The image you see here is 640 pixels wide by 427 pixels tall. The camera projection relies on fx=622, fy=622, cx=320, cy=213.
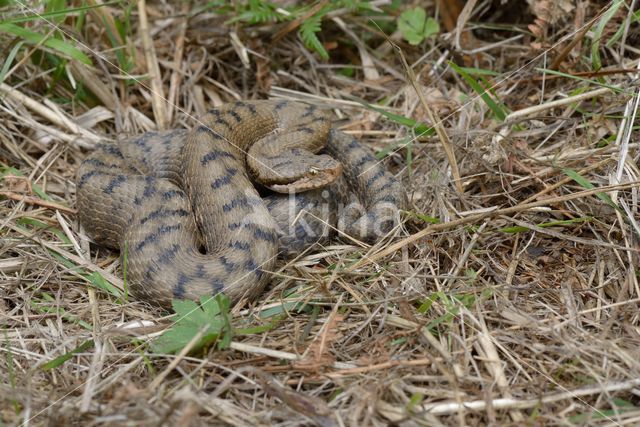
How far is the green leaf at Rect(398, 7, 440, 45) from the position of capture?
6.65 metres

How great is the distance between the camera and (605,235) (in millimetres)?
4680

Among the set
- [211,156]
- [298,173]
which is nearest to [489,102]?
[298,173]

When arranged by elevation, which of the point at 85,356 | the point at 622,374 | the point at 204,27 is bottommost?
the point at 622,374

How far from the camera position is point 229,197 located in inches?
211

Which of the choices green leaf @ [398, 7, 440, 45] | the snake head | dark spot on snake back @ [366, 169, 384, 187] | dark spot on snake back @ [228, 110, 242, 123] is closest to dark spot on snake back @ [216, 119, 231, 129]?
dark spot on snake back @ [228, 110, 242, 123]

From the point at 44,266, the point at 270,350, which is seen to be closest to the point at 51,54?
the point at 44,266

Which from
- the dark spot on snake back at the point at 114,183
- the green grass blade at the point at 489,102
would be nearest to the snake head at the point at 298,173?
the dark spot on snake back at the point at 114,183

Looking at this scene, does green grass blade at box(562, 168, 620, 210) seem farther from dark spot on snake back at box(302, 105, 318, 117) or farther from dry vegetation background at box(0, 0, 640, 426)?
dark spot on snake back at box(302, 105, 318, 117)

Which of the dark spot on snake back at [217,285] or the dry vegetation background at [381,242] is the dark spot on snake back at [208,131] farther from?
the dark spot on snake back at [217,285]

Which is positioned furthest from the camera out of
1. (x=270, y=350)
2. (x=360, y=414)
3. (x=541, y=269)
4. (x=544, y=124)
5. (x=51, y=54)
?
(x=51, y=54)

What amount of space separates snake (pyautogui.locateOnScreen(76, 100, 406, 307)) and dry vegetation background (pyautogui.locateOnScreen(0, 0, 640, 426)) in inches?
8.5

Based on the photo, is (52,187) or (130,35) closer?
(52,187)

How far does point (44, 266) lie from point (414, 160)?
11.1ft

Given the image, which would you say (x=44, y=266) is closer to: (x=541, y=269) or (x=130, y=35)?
(x=130, y=35)
